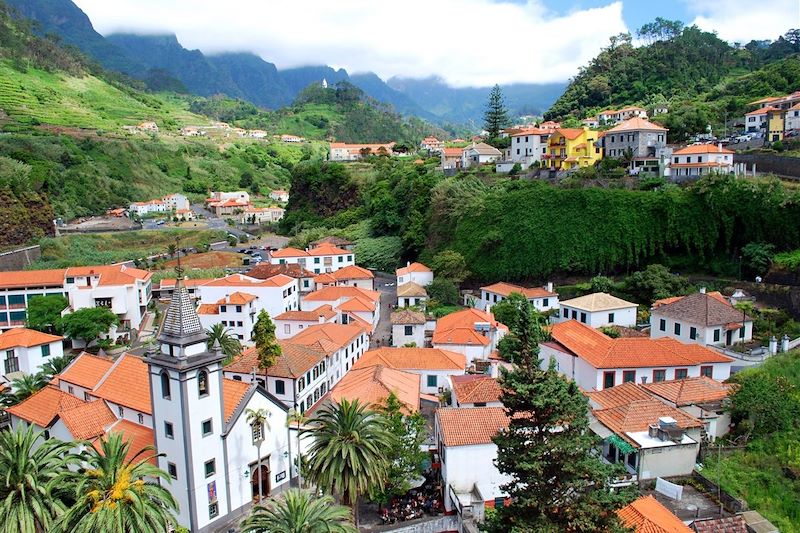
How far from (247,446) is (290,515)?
723 centimetres

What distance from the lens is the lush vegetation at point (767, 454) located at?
1808 cm

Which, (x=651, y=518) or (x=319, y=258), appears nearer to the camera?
(x=651, y=518)

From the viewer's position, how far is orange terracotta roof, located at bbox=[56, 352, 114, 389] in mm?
26078

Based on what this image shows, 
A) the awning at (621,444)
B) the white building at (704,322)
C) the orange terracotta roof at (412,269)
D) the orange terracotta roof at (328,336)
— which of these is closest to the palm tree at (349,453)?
the awning at (621,444)

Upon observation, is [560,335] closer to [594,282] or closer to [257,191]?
[594,282]

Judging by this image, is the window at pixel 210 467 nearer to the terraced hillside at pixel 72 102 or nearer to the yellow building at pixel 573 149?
the yellow building at pixel 573 149

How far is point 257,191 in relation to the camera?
128 metres

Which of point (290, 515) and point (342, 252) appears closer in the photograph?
point (290, 515)

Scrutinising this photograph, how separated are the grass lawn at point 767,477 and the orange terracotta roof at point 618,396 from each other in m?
3.26

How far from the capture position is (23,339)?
35.5 metres

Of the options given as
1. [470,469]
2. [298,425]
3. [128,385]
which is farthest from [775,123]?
[128,385]

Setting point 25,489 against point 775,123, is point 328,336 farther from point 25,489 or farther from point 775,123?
point 775,123

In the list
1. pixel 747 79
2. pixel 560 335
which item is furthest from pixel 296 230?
pixel 747 79

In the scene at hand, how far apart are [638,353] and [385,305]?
26.0 m
